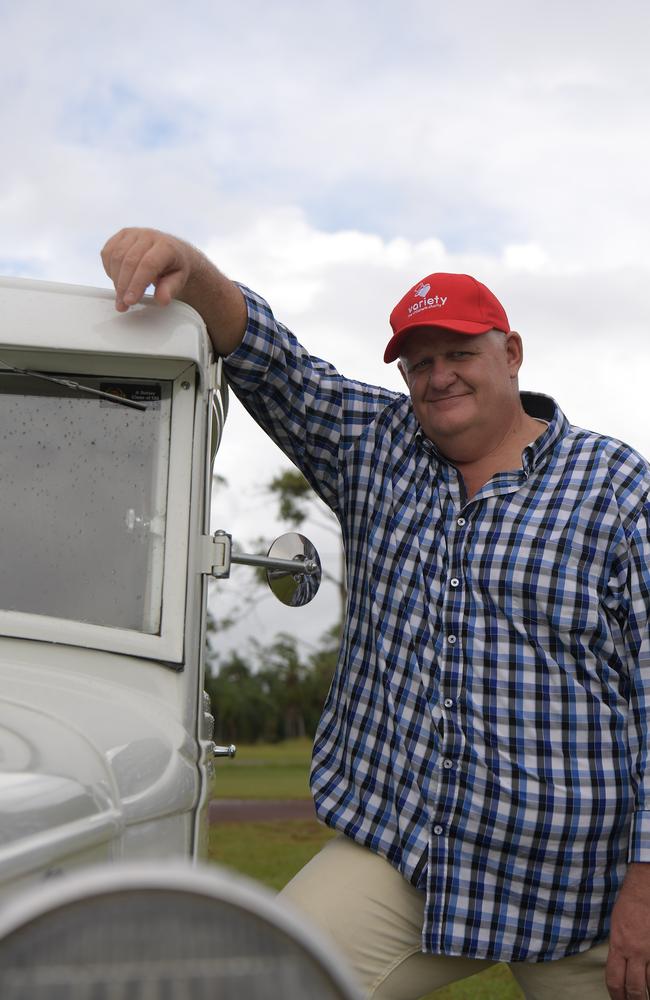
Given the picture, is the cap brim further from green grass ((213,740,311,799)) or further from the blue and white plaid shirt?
green grass ((213,740,311,799))

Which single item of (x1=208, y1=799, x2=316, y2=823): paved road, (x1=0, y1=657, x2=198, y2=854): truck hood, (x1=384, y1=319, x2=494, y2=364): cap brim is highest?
(x1=384, y1=319, x2=494, y2=364): cap brim

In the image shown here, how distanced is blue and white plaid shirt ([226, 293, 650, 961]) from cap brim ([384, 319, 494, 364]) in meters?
0.32

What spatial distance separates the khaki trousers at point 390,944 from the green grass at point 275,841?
1.25 ft

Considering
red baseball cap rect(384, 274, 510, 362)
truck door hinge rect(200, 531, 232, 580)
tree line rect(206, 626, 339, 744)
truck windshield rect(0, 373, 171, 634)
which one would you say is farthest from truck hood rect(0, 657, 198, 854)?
tree line rect(206, 626, 339, 744)

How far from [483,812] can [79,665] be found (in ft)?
3.38

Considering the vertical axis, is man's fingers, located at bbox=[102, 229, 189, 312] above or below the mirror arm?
above

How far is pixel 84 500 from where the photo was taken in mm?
2234

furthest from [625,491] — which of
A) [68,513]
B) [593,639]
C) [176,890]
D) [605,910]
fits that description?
[176,890]

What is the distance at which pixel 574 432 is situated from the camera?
2902 millimetres

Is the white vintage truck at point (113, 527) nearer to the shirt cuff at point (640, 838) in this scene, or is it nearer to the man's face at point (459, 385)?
the man's face at point (459, 385)

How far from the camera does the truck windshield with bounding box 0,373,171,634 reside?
2.18 meters

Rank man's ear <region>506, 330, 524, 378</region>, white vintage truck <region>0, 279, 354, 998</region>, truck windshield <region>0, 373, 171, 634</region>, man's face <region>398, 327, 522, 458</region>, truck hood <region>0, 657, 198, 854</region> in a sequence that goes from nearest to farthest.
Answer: truck hood <region>0, 657, 198, 854</region>, white vintage truck <region>0, 279, 354, 998</region>, truck windshield <region>0, 373, 171, 634</region>, man's face <region>398, 327, 522, 458</region>, man's ear <region>506, 330, 524, 378</region>

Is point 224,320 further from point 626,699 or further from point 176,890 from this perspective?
point 176,890

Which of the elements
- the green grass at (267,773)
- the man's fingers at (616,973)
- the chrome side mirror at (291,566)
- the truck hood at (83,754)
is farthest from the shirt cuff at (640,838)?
the green grass at (267,773)
